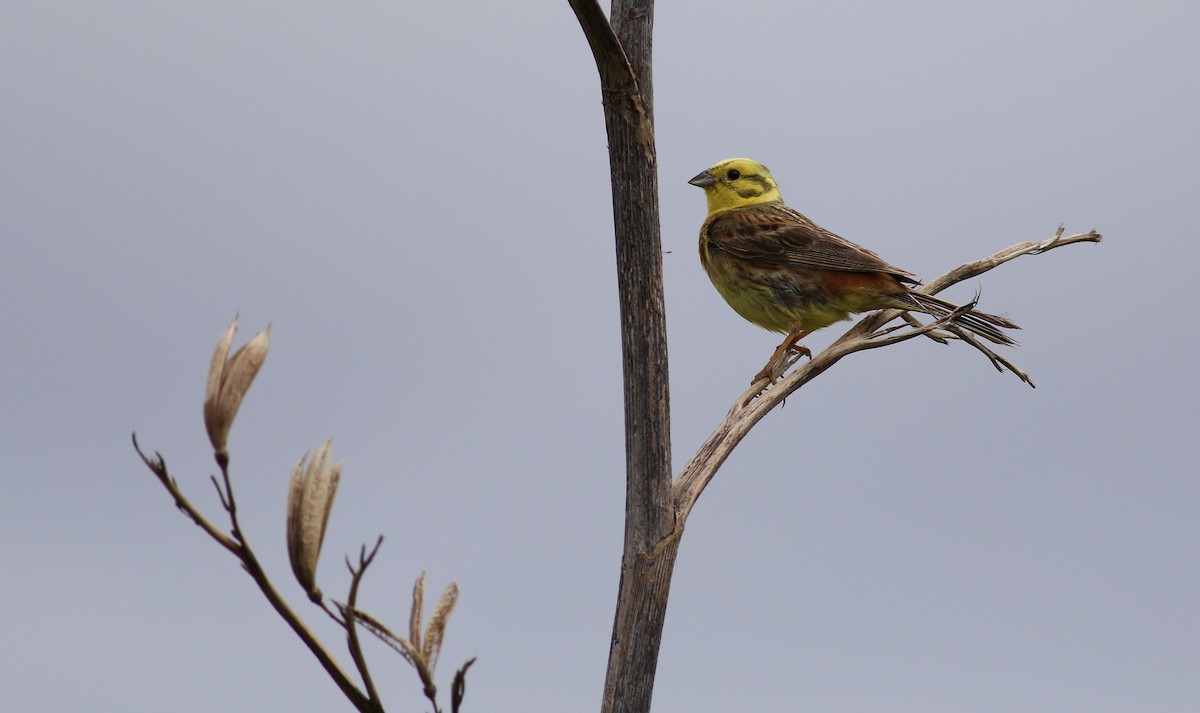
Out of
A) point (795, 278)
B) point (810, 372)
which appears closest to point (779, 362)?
point (795, 278)

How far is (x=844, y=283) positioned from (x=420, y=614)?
12.8ft

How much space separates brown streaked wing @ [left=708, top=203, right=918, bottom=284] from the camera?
524 centimetres

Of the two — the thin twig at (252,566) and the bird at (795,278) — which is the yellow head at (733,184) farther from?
the thin twig at (252,566)

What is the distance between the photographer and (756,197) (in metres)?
6.22

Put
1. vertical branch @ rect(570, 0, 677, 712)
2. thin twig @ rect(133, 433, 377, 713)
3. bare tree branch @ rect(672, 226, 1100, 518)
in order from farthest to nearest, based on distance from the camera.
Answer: bare tree branch @ rect(672, 226, 1100, 518), vertical branch @ rect(570, 0, 677, 712), thin twig @ rect(133, 433, 377, 713)

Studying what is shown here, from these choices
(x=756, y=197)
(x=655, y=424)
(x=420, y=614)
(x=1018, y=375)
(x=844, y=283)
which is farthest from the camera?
(x=756, y=197)

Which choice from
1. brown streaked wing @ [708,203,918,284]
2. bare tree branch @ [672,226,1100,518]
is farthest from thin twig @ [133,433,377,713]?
brown streaked wing @ [708,203,918,284]

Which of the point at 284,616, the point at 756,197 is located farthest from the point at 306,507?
the point at 756,197

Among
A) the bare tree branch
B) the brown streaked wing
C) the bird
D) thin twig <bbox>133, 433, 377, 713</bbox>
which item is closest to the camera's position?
thin twig <bbox>133, 433, 377, 713</bbox>

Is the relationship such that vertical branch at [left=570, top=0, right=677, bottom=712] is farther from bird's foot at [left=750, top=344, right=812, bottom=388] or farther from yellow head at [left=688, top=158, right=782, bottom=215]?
yellow head at [left=688, top=158, right=782, bottom=215]

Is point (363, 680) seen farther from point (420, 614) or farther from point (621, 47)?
point (621, 47)

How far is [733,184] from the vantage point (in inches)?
242

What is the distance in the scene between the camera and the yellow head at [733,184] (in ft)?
20.2

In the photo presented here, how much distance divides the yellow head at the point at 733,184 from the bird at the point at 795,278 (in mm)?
103
